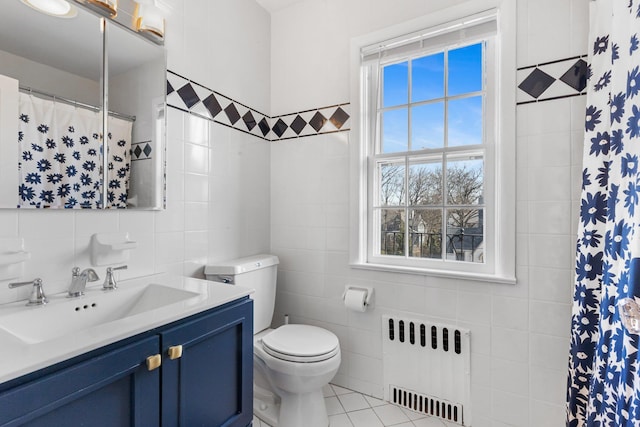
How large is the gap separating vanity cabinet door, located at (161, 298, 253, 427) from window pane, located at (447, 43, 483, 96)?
5.30 feet

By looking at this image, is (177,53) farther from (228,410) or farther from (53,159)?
(228,410)

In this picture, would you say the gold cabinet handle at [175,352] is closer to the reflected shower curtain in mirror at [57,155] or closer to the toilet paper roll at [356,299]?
the reflected shower curtain in mirror at [57,155]

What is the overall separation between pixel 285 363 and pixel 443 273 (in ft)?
3.11

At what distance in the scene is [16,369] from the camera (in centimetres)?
66

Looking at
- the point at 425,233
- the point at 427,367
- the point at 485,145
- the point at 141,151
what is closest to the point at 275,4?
the point at 141,151

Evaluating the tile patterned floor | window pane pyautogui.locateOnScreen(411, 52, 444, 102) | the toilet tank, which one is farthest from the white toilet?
window pane pyautogui.locateOnScreen(411, 52, 444, 102)

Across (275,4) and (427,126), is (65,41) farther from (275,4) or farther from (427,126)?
(427,126)

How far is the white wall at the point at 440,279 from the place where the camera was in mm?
1506

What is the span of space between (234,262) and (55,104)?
1.08 meters

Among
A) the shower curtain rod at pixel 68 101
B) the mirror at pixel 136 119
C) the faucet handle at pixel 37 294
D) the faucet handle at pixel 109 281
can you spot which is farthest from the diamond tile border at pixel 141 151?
the faucet handle at pixel 37 294

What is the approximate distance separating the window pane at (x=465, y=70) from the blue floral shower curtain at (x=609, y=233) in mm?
493

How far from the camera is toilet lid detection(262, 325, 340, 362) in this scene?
1.54 meters

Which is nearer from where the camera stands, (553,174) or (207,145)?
(553,174)

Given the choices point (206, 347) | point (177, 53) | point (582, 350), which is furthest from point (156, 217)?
point (582, 350)
